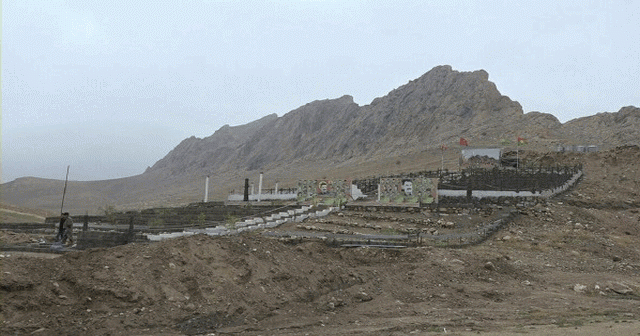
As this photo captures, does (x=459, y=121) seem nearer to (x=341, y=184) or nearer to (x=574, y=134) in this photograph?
(x=574, y=134)

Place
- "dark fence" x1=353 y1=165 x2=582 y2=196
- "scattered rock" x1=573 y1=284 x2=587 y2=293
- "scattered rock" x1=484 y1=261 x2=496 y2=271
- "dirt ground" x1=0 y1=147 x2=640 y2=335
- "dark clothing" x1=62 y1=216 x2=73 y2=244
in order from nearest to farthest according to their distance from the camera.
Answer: "dirt ground" x1=0 y1=147 x2=640 y2=335
"scattered rock" x1=573 y1=284 x2=587 y2=293
"scattered rock" x1=484 y1=261 x2=496 y2=271
"dark clothing" x1=62 y1=216 x2=73 y2=244
"dark fence" x1=353 y1=165 x2=582 y2=196

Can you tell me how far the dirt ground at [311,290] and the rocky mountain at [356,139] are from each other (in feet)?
169

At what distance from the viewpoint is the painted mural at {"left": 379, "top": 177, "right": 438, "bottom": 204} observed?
2869 centimetres

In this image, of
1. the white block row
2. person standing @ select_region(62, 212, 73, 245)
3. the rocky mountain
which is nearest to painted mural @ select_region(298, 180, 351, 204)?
the white block row

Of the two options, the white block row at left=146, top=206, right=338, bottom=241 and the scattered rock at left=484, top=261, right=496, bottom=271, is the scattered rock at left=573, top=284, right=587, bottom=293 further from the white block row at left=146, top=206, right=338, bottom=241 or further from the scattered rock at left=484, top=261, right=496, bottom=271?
the white block row at left=146, top=206, right=338, bottom=241

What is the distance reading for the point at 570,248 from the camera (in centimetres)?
1786

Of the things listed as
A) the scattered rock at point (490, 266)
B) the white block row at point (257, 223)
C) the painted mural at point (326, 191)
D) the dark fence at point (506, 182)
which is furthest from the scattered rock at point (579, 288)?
the painted mural at point (326, 191)

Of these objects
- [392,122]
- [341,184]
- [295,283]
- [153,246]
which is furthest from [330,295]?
[392,122]

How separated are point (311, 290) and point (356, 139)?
331 ft

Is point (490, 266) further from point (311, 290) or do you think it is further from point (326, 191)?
point (326, 191)

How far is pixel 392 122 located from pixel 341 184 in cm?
7680

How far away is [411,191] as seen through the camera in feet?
96.5

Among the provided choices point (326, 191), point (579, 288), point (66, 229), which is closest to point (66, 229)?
point (66, 229)

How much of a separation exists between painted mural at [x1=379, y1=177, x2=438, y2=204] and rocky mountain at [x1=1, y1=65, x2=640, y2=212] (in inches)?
1386
